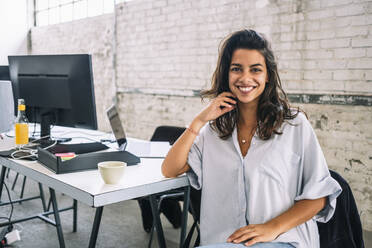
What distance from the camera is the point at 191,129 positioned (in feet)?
4.52

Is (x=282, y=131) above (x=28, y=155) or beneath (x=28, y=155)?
Result: above

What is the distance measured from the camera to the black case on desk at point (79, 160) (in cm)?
145

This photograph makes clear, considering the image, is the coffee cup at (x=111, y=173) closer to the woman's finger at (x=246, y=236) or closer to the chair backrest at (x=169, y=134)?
the woman's finger at (x=246, y=236)

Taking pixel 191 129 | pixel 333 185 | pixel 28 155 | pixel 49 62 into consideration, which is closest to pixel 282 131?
pixel 333 185

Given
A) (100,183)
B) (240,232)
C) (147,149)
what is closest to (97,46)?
(147,149)

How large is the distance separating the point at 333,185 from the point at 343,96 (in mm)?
1834

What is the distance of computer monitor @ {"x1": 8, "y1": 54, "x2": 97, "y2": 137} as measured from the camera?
1.83 meters

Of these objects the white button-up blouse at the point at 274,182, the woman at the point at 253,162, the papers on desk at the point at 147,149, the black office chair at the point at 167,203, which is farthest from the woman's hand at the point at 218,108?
the black office chair at the point at 167,203

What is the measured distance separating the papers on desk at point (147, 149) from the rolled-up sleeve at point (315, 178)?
82 centimetres

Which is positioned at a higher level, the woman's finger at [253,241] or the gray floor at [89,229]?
the woman's finger at [253,241]

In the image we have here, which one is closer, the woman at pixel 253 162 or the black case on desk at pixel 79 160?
the woman at pixel 253 162

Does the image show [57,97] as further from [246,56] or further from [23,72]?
[246,56]

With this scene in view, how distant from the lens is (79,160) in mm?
1494

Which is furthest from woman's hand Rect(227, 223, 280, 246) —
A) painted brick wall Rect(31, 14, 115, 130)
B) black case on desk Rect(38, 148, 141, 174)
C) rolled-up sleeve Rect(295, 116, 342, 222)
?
painted brick wall Rect(31, 14, 115, 130)
